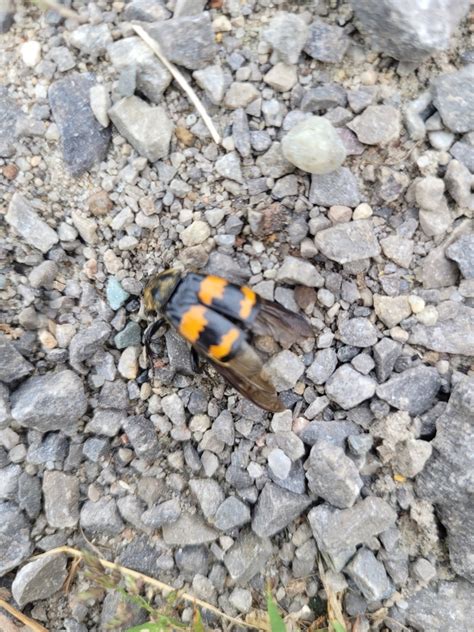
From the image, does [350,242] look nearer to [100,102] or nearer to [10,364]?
[100,102]

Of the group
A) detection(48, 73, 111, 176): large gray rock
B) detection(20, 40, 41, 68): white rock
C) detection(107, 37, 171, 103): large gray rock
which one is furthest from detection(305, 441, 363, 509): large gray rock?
detection(20, 40, 41, 68): white rock

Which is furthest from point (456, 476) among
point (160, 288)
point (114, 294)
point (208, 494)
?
point (114, 294)

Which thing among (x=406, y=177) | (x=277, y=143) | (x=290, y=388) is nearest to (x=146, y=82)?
(x=277, y=143)

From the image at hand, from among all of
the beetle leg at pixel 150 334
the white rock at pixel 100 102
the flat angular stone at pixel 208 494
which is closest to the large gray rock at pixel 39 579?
the flat angular stone at pixel 208 494

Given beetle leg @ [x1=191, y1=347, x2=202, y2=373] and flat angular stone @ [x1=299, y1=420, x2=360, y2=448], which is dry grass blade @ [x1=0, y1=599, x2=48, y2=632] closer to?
beetle leg @ [x1=191, y1=347, x2=202, y2=373]

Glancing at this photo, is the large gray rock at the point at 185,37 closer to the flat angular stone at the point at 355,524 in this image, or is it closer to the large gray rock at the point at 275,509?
the large gray rock at the point at 275,509

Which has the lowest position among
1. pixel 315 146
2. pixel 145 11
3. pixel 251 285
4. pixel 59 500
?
pixel 59 500
